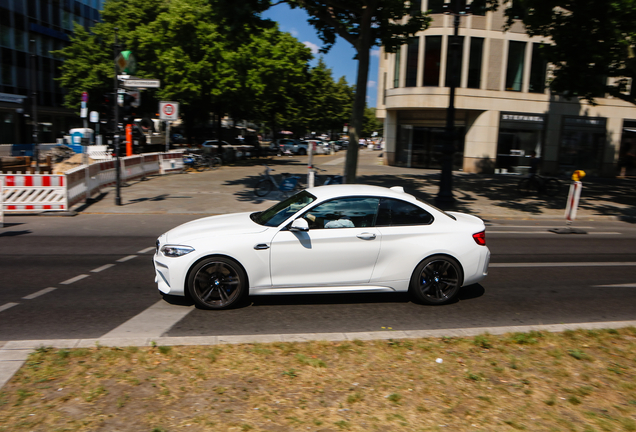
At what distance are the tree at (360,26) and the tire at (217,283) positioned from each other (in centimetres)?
1167

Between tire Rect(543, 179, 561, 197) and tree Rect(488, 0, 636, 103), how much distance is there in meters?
3.31

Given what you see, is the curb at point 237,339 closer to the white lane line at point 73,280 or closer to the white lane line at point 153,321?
the white lane line at point 153,321

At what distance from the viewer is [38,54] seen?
51969mm

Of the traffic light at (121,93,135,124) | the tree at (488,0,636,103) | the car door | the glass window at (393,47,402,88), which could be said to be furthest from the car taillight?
the glass window at (393,47,402,88)

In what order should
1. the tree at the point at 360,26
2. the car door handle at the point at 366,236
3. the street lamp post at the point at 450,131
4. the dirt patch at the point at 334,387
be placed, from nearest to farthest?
the dirt patch at the point at 334,387 → the car door handle at the point at 366,236 → the street lamp post at the point at 450,131 → the tree at the point at 360,26

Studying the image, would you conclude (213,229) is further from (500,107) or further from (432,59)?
(500,107)

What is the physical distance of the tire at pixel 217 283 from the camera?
6.12 metres

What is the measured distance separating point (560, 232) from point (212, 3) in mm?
11768

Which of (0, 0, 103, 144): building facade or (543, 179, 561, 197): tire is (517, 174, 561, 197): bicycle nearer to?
(543, 179, 561, 197): tire

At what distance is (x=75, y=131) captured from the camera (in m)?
39.0

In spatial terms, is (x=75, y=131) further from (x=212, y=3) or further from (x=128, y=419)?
(x=128, y=419)

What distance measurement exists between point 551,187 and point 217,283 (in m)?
17.8

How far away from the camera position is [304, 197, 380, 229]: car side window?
639cm

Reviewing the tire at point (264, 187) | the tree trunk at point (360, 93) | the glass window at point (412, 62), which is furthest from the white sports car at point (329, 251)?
the glass window at point (412, 62)
